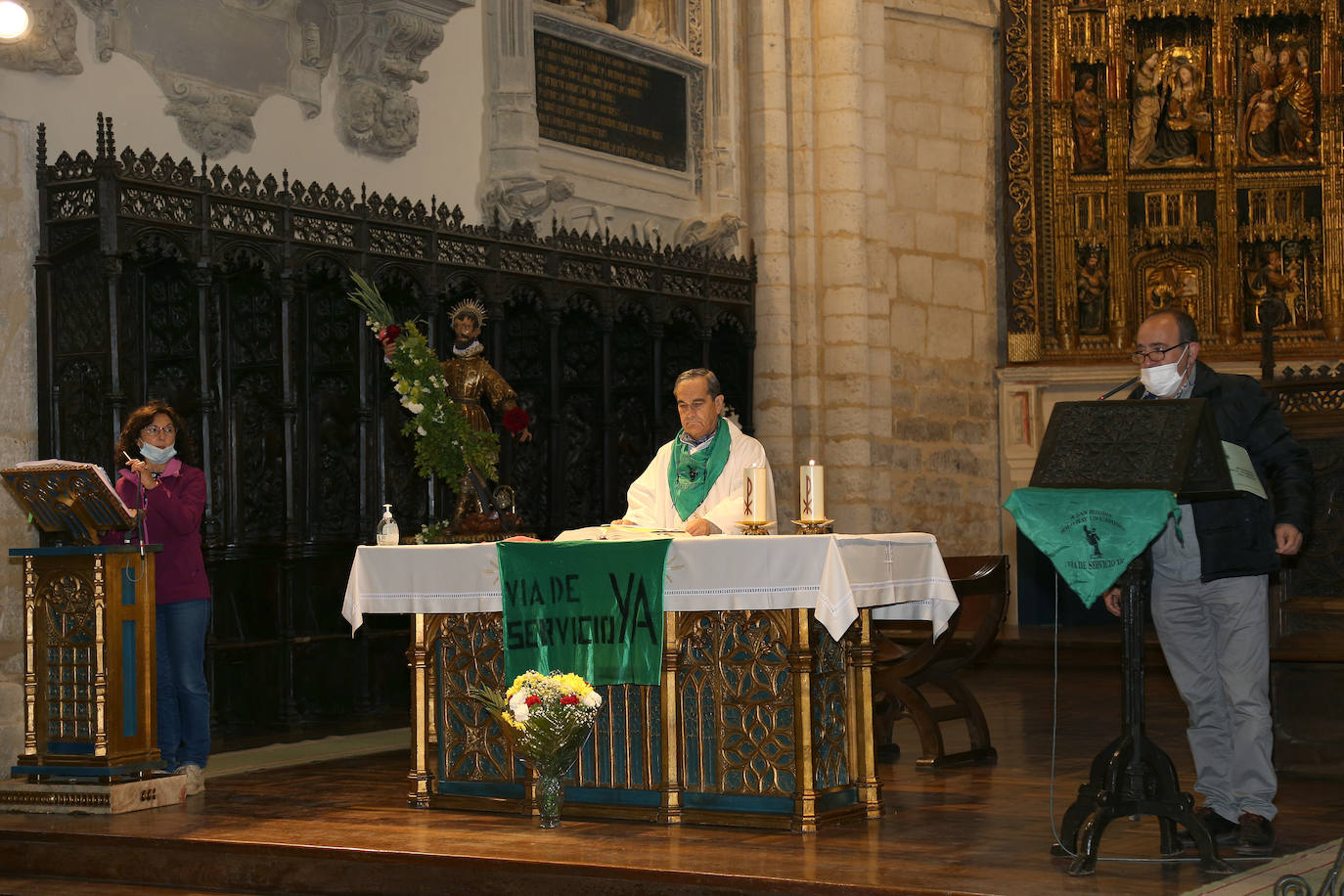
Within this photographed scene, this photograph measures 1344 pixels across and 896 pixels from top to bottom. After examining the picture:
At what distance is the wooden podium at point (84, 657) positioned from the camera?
639 centimetres

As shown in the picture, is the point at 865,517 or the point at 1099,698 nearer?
the point at 1099,698

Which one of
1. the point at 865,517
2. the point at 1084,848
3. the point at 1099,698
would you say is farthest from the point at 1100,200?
the point at 1084,848

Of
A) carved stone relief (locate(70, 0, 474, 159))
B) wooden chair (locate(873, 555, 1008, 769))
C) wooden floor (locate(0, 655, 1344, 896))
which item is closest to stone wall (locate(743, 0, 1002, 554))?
carved stone relief (locate(70, 0, 474, 159))

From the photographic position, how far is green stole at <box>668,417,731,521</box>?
640 cm

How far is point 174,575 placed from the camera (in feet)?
22.4

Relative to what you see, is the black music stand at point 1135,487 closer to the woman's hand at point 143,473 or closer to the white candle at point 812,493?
the white candle at point 812,493

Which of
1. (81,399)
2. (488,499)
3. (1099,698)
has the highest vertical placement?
(81,399)

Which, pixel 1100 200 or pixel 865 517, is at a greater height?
pixel 1100 200

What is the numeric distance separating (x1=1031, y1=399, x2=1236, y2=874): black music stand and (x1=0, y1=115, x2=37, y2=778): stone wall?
14.9 feet

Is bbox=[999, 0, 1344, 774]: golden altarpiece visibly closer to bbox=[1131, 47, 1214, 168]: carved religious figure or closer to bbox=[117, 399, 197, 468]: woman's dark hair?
bbox=[1131, 47, 1214, 168]: carved religious figure

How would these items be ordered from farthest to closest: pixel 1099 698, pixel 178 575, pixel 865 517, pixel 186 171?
pixel 865 517 < pixel 1099 698 < pixel 186 171 < pixel 178 575

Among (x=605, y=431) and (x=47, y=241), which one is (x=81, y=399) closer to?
(x=47, y=241)

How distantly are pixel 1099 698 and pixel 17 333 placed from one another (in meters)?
6.31

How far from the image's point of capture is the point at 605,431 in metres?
10.3
